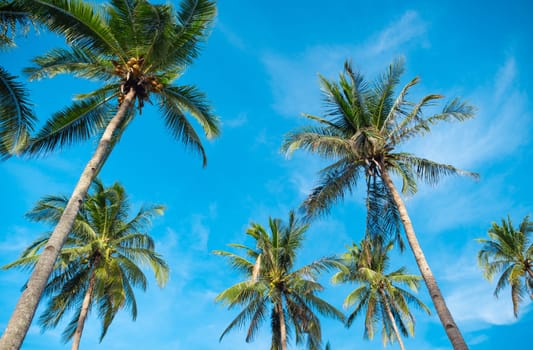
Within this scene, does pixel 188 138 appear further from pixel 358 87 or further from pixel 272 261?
pixel 272 261

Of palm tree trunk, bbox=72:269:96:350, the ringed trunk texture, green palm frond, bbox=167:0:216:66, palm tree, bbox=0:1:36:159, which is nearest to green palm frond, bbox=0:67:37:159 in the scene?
palm tree, bbox=0:1:36:159

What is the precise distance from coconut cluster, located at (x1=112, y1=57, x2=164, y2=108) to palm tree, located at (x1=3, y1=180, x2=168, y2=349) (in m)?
8.37

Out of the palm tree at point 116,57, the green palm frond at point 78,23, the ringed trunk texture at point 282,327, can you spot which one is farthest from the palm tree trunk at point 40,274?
the ringed trunk texture at point 282,327

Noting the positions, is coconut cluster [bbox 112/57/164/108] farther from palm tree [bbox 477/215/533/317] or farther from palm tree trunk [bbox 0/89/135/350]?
palm tree [bbox 477/215/533/317]

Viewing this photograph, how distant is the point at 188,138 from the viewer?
39.1 ft

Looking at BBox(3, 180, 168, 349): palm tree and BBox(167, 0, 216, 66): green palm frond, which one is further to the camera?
BBox(3, 180, 168, 349): palm tree

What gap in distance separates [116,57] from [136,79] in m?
1.19

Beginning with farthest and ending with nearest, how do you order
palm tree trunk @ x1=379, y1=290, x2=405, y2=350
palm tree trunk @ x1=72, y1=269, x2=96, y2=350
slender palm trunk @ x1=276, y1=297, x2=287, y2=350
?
palm tree trunk @ x1=379, y1=290, x2=405, y2=350, slender palm trunk @ x1=276, y1=297, x2=287, y2=350, palm tree trunk @ x1=72, y1=269, x2=96, y2=350

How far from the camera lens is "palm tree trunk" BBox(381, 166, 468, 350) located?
316 inches

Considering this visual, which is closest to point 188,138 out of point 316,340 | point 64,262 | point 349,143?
point 349,143

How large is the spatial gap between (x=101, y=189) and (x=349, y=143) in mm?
12640

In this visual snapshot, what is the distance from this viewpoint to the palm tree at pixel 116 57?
353 inches

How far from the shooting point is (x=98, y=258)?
16531 millimetres

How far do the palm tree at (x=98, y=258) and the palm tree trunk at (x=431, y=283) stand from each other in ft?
37.0
